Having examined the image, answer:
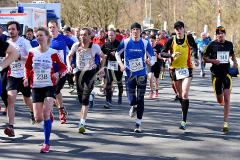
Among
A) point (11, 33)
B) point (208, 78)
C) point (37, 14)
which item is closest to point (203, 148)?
point (11, 33)

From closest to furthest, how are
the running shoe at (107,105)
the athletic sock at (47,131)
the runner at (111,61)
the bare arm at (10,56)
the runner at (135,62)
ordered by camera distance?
the bare arm at (10,56), the athletic sock at (47,131), the runner at (135,62), the running shoe at (107,105), the runner at (111,61)

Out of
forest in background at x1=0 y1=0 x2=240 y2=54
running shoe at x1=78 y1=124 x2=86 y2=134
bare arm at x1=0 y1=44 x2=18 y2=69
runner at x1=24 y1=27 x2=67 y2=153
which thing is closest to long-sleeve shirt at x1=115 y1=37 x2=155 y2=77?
running shoe at x1=78 y1=124 x2=86 y2=134

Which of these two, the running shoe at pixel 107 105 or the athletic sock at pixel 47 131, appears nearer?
the athletic sock at pixel 47 131

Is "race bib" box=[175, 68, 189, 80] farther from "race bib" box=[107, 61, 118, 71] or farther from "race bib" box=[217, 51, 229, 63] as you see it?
"race bib" box=[107, 61, 118, 71]

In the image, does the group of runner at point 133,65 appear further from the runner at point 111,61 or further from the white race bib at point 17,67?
the runner at point 111,61

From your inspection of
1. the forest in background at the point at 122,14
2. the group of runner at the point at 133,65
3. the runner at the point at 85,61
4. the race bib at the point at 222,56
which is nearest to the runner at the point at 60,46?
the group of runner at the point at 133,65

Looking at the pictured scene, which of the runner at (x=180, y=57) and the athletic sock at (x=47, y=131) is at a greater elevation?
the runner at (x=180, y=57)

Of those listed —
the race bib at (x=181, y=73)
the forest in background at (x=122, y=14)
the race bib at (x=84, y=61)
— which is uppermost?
the forest in background at (x=122, y=14)

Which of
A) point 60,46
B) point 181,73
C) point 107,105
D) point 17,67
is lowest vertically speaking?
point 107,105

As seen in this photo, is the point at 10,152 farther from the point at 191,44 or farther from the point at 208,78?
the point at 208,78

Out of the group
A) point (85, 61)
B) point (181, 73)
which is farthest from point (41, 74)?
point (181, 73)

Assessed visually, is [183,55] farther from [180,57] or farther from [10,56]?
[10,56]

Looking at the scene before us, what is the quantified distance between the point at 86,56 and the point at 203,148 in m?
2.90

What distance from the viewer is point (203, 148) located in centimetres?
780
